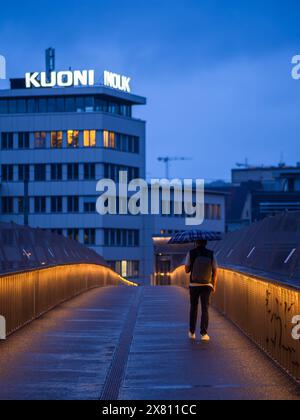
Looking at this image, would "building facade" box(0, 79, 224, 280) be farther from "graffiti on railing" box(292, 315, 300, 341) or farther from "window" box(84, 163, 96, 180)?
"graffiti on railing" box(292, 315, 300, 341)

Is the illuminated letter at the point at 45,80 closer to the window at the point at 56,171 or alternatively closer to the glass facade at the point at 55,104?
the glass facade at the point at 55,104

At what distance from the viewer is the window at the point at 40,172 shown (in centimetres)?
11626

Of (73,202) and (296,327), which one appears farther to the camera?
(73,202)

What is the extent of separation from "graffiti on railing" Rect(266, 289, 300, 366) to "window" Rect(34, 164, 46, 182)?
103 m

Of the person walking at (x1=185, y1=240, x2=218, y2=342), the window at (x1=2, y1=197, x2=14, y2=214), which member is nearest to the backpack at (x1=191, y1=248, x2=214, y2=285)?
the person walking at (x1=185, y1=240, x2=218, y2=342)

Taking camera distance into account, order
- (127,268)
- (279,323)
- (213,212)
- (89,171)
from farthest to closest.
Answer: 1. (213,212)
2. (127,268)
3. (89,171)
4. (279,323)

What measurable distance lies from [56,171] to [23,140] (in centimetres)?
526

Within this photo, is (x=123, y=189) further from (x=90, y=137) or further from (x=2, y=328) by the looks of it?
(x=2, y=328)

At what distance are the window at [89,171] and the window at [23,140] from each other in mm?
7196

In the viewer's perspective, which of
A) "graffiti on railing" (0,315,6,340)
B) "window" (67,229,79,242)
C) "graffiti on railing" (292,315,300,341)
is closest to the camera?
"graffiti on railing" (292,315,300,341)

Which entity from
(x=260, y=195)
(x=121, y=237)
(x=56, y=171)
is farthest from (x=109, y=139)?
(x=260, y=195)

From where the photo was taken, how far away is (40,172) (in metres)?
116

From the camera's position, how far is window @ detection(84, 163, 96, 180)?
116m
